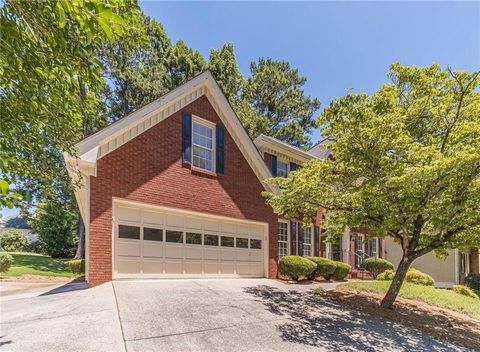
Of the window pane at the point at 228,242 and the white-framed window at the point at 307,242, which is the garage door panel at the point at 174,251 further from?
the white-framed window at the point at 307,242

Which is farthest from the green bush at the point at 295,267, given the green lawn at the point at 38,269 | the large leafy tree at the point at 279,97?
the large leafy tree at the point at 279,97

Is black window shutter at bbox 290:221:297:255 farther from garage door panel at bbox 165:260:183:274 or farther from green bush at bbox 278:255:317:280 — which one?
garage door panel at bbox 165:260:183:274

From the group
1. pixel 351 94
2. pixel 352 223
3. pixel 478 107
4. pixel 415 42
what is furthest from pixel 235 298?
pixel 415 42

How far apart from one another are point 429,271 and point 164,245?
2163 centimetres

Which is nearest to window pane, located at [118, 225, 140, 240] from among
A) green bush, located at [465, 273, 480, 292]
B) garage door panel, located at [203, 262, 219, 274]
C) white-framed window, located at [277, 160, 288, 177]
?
garage door panel, located at [203, 262, 219, 274]

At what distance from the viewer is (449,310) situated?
1166 centimetres

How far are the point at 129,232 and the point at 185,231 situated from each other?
2.25m

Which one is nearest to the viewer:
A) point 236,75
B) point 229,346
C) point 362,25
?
point 229,346

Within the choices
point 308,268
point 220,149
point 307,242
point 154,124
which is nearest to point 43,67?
point 154,124

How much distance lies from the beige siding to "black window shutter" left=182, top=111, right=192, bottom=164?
58.8 ft

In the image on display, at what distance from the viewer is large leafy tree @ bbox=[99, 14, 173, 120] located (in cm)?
2542

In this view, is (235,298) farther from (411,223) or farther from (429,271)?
(429,271)

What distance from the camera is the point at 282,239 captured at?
1681 centimetres

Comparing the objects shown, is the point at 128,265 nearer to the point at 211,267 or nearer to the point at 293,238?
the point at 211,267
